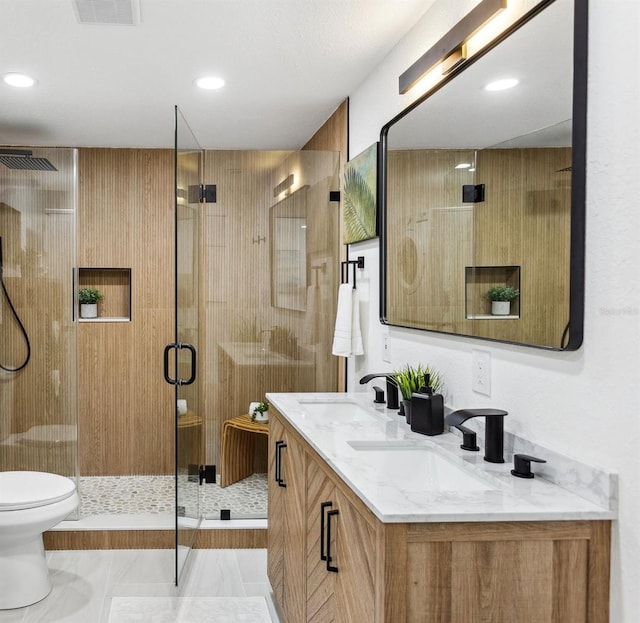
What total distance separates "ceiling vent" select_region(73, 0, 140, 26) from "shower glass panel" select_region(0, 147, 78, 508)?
1.40m

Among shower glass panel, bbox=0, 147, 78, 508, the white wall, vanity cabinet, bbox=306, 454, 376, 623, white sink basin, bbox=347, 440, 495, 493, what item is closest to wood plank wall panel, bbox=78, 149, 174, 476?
shower glass panel, bbox=0, 147, 78, 508

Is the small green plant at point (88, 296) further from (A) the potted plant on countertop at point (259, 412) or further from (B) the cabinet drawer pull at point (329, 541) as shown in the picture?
(B) the cabinet drawer pull at point (329, 541)

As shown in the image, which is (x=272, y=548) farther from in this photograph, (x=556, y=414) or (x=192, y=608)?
(x=556, y=414)

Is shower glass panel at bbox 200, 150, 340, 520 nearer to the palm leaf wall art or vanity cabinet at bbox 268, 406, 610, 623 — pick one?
the palm leaf wall art

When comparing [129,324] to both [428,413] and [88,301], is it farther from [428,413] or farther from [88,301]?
[428,413]

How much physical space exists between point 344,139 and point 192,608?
2.48 metres

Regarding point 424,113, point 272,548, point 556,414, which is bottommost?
point 272,548

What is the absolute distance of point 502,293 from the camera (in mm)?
1813

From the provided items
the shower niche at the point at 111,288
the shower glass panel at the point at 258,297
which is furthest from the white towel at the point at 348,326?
the shower niche at the point at 111,288

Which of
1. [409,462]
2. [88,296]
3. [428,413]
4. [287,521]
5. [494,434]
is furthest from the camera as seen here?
[88,296]

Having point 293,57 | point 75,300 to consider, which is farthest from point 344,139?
point 75,300

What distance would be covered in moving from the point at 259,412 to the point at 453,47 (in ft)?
7.34

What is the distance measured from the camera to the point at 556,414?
155cm

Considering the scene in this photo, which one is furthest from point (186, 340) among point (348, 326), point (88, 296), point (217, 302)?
point (88, 296)
